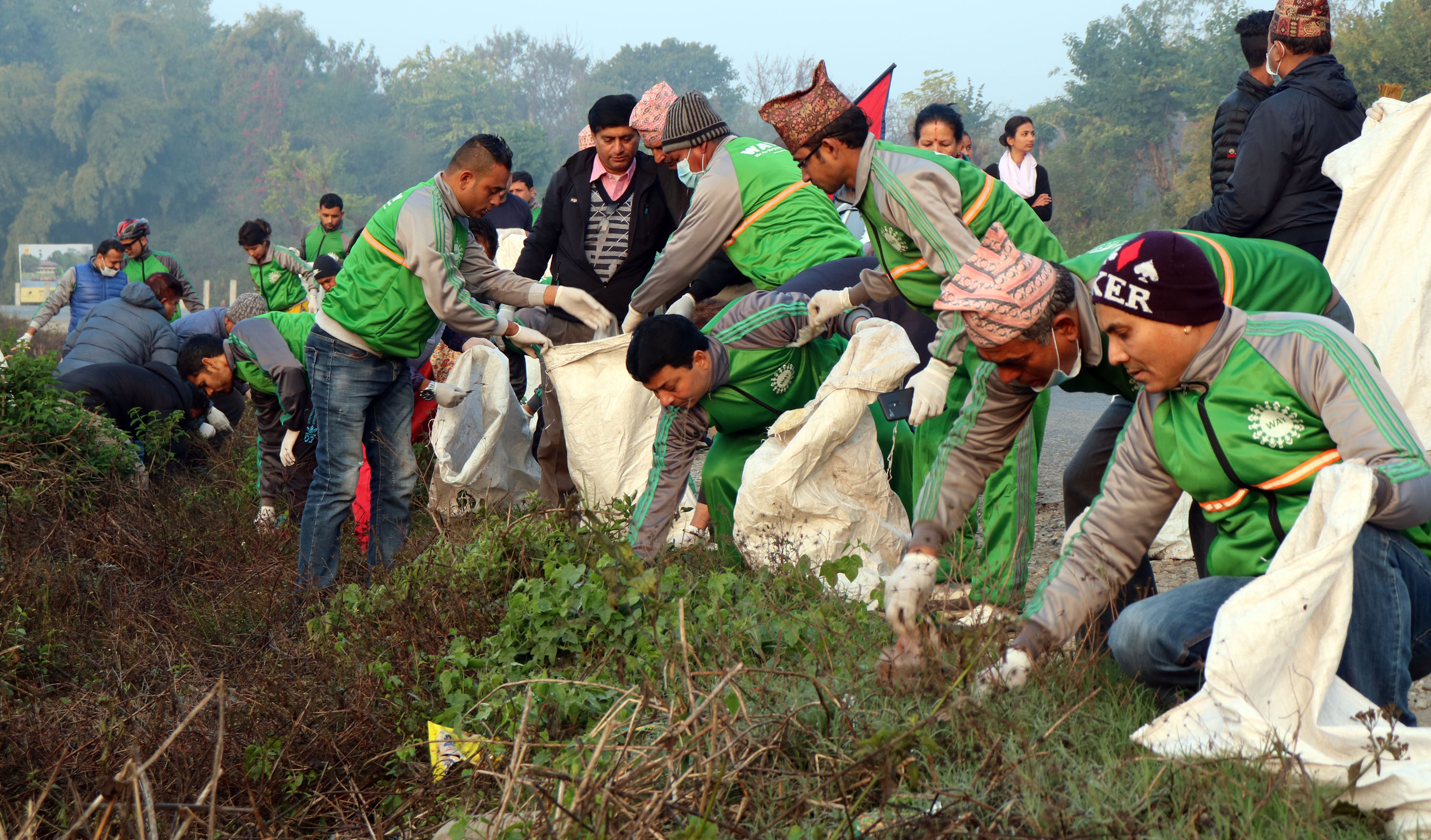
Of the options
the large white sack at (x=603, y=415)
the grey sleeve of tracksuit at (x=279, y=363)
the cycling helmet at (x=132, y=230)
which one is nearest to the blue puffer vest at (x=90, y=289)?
the cycling helmet at (x=132, y=230)

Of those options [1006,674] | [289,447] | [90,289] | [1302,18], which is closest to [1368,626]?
[1006,674]

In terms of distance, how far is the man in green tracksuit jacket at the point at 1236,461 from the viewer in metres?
2.18

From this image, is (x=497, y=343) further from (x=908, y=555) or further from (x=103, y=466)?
(x=908, y=555)

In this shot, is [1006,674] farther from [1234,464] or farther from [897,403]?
[897,403]

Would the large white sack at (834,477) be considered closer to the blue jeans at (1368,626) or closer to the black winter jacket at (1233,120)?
the blue jeans at (1368,626)

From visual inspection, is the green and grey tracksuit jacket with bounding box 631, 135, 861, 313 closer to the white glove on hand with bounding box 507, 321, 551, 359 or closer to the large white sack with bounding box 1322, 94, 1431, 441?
the white glove on hand with bounding box 507, 321, 551, 359

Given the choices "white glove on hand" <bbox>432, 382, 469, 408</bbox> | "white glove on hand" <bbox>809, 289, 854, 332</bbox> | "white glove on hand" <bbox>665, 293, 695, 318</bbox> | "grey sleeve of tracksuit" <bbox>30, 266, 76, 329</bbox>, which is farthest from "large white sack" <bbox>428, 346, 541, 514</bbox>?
"grey sleeve of tracksuit" <bbox>30, 266, 76, 329</bbox>

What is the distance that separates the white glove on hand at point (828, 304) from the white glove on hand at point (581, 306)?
1.06 metres

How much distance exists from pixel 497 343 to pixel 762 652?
371 centimetres

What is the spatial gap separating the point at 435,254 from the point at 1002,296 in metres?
2.38

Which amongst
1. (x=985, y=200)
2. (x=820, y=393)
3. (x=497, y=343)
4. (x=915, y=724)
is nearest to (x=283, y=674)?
(x=820, y=393)

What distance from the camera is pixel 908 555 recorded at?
9.02 feet

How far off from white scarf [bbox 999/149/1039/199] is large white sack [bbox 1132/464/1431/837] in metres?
5.80

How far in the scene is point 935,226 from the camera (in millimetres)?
3365
